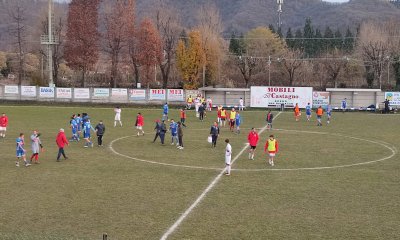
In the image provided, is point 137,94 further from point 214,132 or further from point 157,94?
point 214,132

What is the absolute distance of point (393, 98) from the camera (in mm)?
54812

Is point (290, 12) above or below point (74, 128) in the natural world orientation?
above

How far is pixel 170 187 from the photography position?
18.4 metres

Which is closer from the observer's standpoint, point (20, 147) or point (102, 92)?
point (20, 147)

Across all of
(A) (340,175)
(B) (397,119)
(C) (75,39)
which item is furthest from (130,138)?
(C) (75,39)

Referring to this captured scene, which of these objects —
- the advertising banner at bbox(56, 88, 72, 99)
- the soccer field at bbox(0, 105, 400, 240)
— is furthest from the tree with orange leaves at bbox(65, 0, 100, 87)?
the soccer field at bbox(0, 105, 400, 240)

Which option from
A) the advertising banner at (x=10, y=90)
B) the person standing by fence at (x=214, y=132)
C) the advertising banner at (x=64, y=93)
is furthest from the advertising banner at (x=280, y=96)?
the advertising banner at (x=10, y=90)

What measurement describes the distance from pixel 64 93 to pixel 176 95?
15179 millimetres

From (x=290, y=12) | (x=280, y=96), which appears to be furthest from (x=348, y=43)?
(x=290, y=12)

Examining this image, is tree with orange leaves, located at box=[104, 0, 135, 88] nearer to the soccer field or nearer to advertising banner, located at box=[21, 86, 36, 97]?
advertising banner, located at box=[21, 86, 36, 97]

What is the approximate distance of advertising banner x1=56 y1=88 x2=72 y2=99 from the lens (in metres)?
61.0

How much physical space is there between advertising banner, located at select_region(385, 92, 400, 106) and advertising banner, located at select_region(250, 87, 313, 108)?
29.7ft

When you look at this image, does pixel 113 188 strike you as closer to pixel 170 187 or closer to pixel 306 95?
pixel 170 187

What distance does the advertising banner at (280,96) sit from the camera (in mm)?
55625
